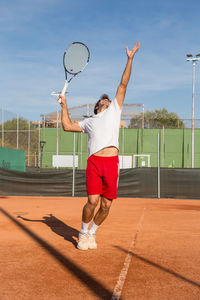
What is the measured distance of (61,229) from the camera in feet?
20.8

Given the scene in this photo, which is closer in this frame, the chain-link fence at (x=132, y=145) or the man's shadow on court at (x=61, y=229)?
the man's shadow on court at (x=61, y=229)

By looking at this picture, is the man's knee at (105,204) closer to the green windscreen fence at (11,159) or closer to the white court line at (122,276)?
the white court line at (122,276)

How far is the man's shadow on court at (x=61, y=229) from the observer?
555cm

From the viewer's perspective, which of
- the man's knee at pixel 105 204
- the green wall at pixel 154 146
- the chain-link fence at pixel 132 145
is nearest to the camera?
the man's knee at pixel 105 204

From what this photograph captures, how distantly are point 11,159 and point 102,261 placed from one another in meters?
19.2

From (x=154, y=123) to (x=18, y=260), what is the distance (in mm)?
29665

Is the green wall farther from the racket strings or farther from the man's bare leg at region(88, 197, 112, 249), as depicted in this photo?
the man's bare leg at region(88, 197, 112, 249)

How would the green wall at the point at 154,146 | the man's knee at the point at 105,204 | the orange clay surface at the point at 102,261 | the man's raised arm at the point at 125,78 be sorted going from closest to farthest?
the orange clay surface at the point at 102,261 → the man's raised arm at the point at 125,78 → the man's knee at the point at 105,204 → the green wall at the point at 154,146

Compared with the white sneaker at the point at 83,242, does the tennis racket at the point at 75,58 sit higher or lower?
higher

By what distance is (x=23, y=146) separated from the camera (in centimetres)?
3175

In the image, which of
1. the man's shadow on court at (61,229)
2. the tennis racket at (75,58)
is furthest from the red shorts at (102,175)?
the tennis racket at (75,58)

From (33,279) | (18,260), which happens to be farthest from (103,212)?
(33,279)

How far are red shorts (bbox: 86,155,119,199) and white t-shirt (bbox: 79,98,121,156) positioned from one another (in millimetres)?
144

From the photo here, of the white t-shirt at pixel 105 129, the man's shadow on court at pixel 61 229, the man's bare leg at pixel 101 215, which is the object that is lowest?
the man's shadow on court at pixel 61 229
